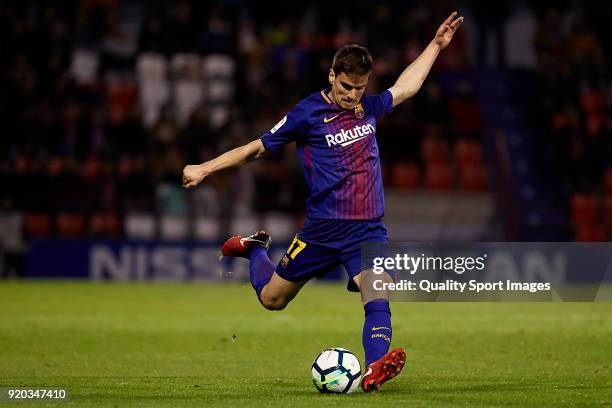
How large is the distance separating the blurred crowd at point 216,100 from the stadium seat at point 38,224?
0.02 metres

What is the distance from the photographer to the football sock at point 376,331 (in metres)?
7.38

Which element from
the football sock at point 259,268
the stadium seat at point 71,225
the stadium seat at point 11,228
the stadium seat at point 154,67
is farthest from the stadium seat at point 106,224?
the football sock at point 259,268

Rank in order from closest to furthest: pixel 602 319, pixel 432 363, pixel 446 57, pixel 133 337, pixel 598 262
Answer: pixel 432 363 → pixel 598 262 → pixel 133 337 → pixel 602 319 → pixel 446 57

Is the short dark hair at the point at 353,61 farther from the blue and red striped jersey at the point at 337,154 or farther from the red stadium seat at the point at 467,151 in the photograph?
the red stadium seat at the point at 467,151

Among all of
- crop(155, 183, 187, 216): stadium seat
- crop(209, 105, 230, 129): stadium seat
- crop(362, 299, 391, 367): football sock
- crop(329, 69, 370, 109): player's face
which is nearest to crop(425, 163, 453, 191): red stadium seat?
crop(209, 105, 230, 129): stadium seat

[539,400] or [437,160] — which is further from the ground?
[437,160]

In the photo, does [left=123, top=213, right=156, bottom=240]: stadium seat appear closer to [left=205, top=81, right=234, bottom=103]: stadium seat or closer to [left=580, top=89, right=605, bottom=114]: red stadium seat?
[left=205, top=81, right=234, bottom=103]: stadium seat

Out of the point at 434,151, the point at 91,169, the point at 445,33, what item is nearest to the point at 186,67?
the point at 91,169

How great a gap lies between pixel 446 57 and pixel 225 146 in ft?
18.4

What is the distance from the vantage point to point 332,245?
25.7ft

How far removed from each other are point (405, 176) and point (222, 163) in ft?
45.5

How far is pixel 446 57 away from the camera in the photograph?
23641mm

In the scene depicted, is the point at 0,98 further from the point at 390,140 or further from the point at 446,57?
the point at 446,57

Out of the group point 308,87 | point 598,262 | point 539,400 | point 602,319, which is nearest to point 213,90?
point 308,87
